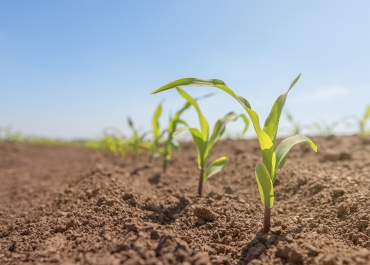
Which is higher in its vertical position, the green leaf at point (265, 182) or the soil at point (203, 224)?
the green leaf at point (265, 182)

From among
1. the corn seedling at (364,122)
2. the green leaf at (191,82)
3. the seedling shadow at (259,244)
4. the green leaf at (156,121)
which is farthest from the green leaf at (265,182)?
the corn seedling at (364,122)

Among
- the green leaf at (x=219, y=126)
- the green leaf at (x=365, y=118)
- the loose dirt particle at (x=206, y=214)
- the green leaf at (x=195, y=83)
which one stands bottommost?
the loose dirt particle at (x=206, y=214)

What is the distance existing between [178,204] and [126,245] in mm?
717

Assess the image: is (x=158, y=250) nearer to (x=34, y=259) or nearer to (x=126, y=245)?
(x=126, y=245)

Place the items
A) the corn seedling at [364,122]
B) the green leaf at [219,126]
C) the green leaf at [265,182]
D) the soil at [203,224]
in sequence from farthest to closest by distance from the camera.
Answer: the corn seedling at [364,122] < the green leaf at [219,126] < the green leaf at [265,182] < the soil at [203,224]

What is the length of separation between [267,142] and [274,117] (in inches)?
5.6

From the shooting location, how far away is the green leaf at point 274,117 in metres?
1.40

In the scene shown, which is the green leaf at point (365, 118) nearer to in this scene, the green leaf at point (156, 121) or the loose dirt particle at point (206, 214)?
the green leaf at point (156, 121)

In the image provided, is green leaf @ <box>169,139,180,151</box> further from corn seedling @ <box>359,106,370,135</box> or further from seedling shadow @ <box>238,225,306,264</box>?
corn seedling @ <box>359,106,370,135</box>

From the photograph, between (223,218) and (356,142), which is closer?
(223,218)

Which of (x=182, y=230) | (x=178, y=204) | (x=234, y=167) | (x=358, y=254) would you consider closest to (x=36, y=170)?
(x=234, y=167)

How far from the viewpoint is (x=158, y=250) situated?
1120mm

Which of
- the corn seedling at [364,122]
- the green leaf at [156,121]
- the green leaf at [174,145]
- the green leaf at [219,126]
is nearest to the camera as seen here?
the green leaf at [219,126]

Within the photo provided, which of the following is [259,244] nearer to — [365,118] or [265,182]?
[265,182]
